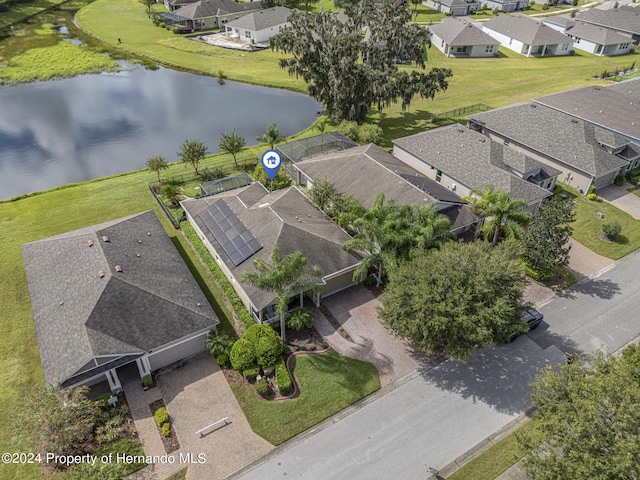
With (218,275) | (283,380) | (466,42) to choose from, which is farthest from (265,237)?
(466,42)

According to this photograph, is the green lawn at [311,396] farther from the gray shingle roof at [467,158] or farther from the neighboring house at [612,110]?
the neighboring house at [612,110]

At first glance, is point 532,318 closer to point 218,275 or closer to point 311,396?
point 311,396

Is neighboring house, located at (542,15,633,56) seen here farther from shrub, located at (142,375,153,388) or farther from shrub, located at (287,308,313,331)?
shrub, located at (142,375,153,388)

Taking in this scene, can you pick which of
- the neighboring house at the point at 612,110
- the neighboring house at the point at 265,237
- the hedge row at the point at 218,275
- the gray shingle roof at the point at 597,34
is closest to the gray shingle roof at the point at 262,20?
the neighboring house at the point at 612,110

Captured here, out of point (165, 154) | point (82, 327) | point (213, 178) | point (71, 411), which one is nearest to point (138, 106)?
point (165, 154)

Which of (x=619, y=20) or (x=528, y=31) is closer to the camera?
(x=528, y=31)

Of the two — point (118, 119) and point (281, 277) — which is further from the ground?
point (281, 277)

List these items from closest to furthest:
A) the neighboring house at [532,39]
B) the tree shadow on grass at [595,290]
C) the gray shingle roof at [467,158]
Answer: the tree shadow on grass at [595,290], the gray shingle roof at [467,158], the neighboring house at [532,39]
